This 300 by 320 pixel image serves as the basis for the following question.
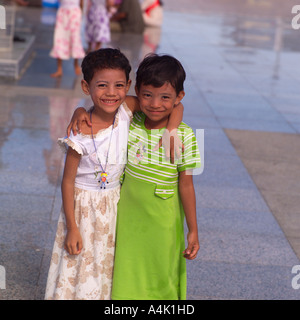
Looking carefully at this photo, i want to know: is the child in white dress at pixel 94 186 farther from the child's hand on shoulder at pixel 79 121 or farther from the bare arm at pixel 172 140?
the bare arm at pixel 172 140

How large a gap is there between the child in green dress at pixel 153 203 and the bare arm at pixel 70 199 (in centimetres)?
21

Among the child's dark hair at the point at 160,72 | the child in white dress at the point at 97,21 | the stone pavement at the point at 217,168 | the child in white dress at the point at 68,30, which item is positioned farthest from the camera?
the child in white dress at the point at 97,21

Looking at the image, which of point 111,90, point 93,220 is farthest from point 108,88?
point 93,220

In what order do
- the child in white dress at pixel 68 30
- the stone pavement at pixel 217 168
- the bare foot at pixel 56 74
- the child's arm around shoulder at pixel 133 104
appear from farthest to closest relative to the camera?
1. the child in white dress at pixel 68 30
2. the bare foot at pixel 56 74
3. the stone pavement at pixel 217 168
4. the child's arm around shoulder at pixel 133 104

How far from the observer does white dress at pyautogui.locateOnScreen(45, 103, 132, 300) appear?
283 centimetres

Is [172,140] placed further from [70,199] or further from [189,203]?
[70,199]

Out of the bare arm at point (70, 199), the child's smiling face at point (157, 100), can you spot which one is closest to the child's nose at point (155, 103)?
the child's smiling face at point (157, 100)

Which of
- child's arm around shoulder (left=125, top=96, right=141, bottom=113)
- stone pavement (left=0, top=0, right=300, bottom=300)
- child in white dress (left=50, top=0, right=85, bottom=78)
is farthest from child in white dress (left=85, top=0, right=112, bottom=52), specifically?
child's arm around shoulder (left=125, top=96, right=141, bottom=113)

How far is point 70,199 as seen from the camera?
2820mm

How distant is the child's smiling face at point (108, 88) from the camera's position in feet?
8.95

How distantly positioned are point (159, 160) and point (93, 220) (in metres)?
0.43

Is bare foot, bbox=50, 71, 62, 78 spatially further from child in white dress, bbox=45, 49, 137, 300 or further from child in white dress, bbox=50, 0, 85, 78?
child in white dress, bbox=45, 49, 137, 300

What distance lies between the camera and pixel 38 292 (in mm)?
3533

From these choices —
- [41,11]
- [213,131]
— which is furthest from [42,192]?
[41,11]
